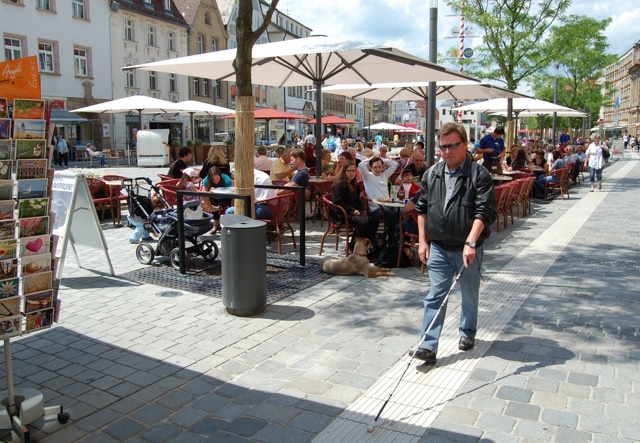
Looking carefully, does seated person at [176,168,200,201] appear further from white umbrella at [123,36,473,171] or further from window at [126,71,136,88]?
window at [126,71,136,88]

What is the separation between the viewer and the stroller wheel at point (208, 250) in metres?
7.21

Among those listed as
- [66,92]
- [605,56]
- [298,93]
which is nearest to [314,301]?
[66,92]

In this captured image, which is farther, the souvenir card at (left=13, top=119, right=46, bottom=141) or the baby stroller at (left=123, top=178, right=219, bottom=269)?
the baby stroller at (left=123, top=178, right=219, bottom=269)

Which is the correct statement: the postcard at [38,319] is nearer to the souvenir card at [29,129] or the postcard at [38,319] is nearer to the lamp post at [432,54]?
the souvenir card at [29,129]

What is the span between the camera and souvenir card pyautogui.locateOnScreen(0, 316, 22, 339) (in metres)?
3.19

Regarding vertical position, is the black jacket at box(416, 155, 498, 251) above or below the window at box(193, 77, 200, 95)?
below

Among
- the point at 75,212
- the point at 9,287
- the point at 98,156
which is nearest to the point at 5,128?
the point at 9,287

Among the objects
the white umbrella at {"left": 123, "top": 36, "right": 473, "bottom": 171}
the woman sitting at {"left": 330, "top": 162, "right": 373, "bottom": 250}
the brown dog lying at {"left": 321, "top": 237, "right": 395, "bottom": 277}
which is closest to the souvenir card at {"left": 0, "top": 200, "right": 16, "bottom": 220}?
the brown dog lying at {"left": 321, "top": 237, "right": 395, "bottom": 277}

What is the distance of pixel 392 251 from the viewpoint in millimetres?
7324

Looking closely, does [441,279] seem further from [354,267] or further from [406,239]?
[406,239]

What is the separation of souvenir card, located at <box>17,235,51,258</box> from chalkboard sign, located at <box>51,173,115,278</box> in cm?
301

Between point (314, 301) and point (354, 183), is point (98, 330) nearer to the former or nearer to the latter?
point (314, 301)

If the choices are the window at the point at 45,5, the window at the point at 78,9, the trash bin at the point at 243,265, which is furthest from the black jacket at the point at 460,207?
the window at the point at 78,9

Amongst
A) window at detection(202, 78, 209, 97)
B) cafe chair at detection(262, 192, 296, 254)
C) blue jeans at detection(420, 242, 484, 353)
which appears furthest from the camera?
window at detection(202, 78, 209, 97)
